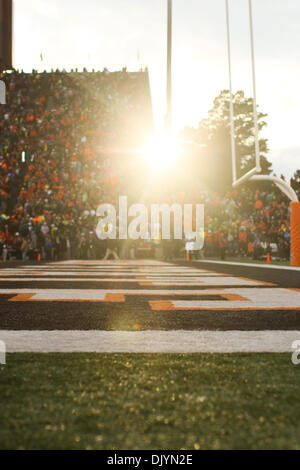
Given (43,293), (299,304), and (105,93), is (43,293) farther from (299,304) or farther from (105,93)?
(105,93)

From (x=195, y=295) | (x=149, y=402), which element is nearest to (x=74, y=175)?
(x=195, y=295)

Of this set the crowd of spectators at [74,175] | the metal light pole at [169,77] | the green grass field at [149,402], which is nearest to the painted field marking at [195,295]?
the green grass field at [149,402]

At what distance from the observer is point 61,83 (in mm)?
29516

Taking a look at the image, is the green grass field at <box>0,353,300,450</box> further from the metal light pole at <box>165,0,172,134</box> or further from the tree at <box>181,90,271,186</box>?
the tree at <box>181,90,271,186</box>

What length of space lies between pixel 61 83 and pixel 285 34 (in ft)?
79.3

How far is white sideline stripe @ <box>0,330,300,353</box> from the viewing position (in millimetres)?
2504

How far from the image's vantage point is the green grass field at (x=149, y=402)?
1339 millimetres

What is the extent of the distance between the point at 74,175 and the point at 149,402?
24.2 meters

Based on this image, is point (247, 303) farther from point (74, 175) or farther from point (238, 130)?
point (238, 130)

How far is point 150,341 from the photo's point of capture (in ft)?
9.03

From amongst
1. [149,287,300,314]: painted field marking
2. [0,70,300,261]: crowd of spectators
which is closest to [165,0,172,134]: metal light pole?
[0,70,300,261]: crowd of spectators

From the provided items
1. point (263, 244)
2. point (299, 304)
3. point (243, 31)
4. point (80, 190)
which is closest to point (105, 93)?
point (80, 190)

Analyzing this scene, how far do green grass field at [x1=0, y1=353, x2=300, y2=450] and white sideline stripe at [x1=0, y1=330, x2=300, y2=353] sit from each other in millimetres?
159
